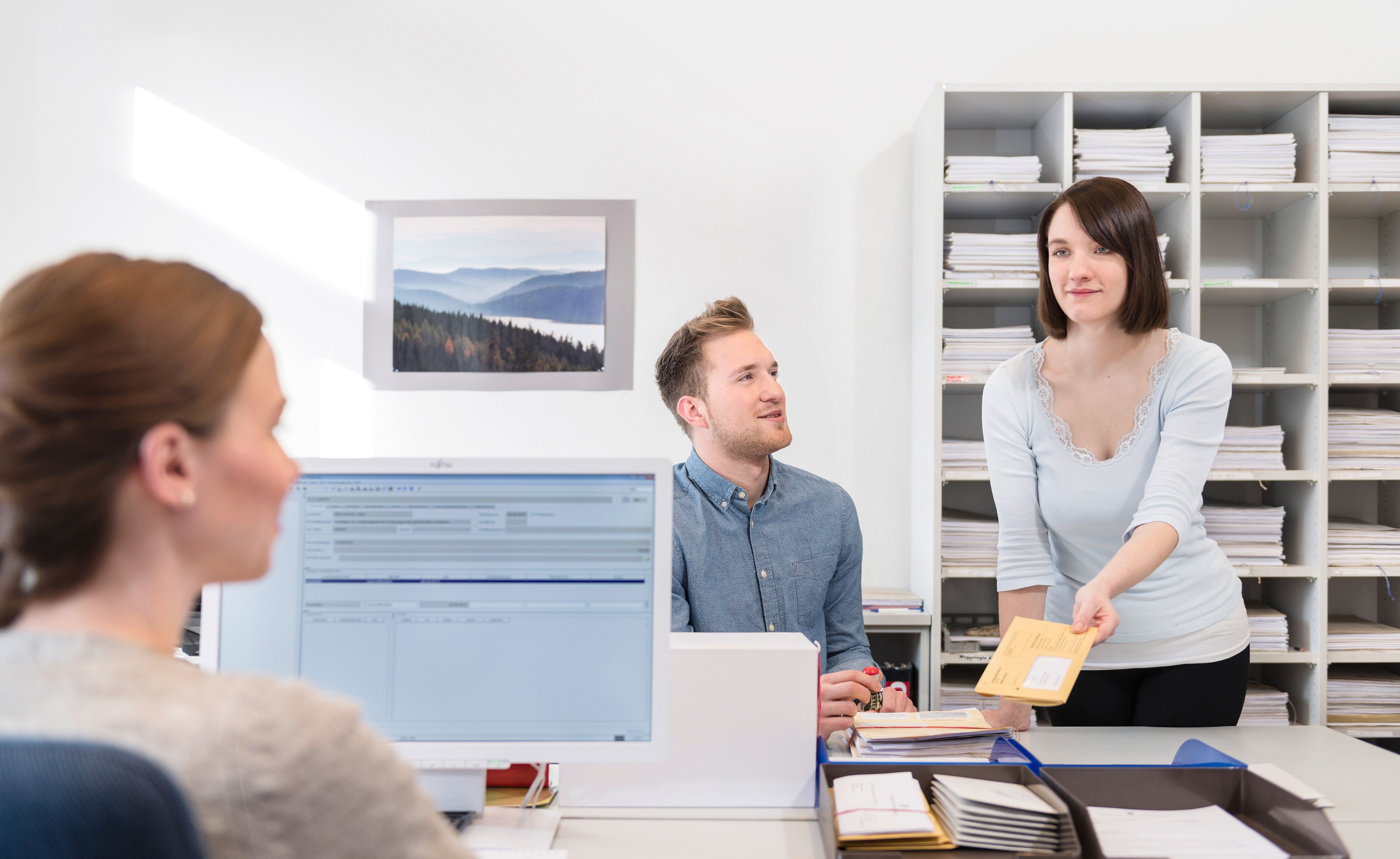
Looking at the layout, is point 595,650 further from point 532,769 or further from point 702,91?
point 702,91

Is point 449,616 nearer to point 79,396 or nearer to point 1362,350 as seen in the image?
point 79,396

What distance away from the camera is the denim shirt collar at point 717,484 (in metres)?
1.81

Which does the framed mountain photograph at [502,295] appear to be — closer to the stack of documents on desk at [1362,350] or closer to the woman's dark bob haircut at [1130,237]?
the woman's dark bob haircut at [1130,237]

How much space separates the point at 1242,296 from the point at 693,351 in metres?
1.82

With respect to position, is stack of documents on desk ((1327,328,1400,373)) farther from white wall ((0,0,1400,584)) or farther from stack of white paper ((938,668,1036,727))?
stack of white paper ((938,668,1036,727))

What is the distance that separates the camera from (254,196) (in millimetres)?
3004

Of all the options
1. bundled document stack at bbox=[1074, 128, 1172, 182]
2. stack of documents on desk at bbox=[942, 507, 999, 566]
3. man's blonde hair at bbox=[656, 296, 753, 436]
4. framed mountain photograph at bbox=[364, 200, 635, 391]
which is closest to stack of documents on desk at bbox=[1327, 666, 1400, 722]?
stack of documents on desk at bbox=[942, 507, 999, 566]

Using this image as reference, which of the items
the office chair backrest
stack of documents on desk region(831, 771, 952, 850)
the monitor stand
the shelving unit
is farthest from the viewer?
the shelving unit

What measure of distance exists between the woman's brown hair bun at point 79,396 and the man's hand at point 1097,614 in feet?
4.40

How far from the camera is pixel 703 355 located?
6.41ft

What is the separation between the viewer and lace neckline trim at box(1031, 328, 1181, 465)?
172 cm

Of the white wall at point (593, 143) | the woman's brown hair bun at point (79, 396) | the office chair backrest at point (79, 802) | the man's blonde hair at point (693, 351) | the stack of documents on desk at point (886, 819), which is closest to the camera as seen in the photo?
the office chair backrest at point (79, 802)

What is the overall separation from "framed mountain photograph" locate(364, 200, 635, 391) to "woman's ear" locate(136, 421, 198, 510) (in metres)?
2.39

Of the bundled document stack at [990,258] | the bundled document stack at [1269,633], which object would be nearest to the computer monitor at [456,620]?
the bundled document stack at [990,258]
